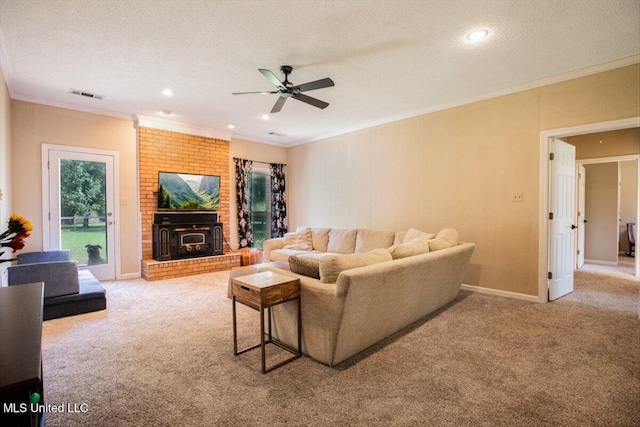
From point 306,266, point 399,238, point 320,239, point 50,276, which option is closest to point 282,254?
point 320,239

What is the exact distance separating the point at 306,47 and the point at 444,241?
8.56 feet

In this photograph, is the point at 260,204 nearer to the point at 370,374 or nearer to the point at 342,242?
the point at 342,242

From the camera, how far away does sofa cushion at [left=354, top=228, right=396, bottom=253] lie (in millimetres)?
4836

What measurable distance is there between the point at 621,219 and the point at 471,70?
6582 millimetres

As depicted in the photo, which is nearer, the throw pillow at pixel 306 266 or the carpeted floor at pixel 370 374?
the carpeted floor at pixel 370 374

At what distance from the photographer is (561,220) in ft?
13.4

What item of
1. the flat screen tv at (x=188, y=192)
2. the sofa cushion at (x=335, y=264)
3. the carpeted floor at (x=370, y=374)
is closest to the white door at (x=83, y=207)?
the flat screen tv at (x=188, y=192)

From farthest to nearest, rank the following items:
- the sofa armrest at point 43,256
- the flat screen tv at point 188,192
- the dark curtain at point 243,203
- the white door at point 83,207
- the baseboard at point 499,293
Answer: the dark curtain at point 243,203, the flat screen tv at point 188,192, the white door at point 83,207, the sofa armrest at point 43,256, the baseboard at point 499,293

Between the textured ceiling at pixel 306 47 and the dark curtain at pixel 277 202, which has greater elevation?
the textured ceiling at pixel 306 47

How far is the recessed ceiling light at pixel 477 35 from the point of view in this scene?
8.98 ft

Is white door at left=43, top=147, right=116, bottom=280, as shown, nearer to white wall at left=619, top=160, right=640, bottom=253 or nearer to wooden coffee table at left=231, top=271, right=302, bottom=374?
wooden coffee table at left=231, top=271, right=302, bottom=374

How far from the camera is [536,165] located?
385 cm

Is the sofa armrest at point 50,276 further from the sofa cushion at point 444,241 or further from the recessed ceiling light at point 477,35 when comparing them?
the recessed ceiling light at point 477,35

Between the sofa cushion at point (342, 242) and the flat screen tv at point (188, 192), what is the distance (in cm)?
251
